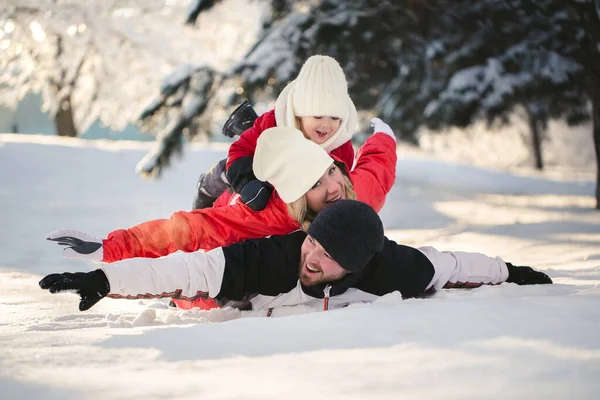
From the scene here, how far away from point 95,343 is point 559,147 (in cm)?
2388

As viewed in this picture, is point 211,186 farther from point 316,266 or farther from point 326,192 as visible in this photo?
point 316,266

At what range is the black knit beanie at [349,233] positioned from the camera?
7.96ft

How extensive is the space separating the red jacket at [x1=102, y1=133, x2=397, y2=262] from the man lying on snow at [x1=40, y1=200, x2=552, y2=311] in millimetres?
369

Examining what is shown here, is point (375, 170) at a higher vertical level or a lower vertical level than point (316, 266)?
higher

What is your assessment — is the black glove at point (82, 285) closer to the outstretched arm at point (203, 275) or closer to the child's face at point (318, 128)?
the outstretched arm at point (203, 275)

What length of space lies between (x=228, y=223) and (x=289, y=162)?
39 cm

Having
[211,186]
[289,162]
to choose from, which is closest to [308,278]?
[289,162]

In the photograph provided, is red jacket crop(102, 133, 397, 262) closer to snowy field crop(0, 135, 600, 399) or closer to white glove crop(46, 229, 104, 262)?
white glove crop(46, 229, 104, 262)

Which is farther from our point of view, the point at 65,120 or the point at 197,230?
the point at 65,120

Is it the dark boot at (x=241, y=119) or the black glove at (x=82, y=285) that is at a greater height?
the dark boot at (x=241, y=119)

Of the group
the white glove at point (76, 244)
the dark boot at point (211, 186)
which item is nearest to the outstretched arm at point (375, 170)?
the dark boot at point (211, 186)

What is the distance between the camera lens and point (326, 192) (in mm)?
2938

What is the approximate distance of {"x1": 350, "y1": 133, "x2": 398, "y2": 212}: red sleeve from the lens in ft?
10.7

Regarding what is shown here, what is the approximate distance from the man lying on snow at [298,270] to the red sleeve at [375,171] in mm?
551
